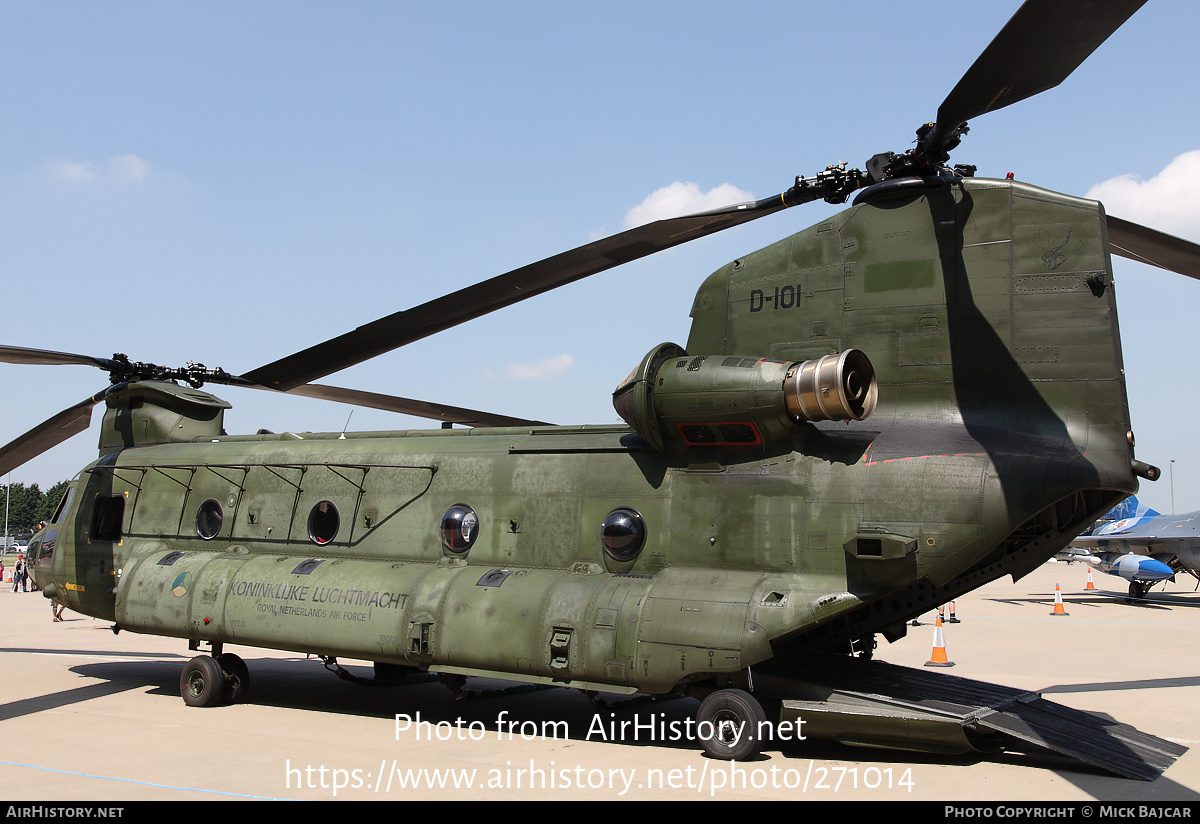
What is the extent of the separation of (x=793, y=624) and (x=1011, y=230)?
423 cm

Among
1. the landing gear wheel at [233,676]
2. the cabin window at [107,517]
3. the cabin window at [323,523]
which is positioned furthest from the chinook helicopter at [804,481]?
the cabin window at [107,517]

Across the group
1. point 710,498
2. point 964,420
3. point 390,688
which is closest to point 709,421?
point 710,498

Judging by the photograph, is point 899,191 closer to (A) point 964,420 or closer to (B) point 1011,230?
(B) point 1011,230

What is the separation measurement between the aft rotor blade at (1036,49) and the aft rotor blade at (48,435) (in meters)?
12.5

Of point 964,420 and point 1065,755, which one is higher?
point 964,420

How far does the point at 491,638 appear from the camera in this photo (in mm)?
9281

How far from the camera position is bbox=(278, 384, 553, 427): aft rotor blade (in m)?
12.9

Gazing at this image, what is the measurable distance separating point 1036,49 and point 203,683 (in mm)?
11356

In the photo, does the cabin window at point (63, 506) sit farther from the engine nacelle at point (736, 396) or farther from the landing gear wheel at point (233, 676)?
the engine nacelle at point (736, 396)

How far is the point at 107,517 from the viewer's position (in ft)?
44.0

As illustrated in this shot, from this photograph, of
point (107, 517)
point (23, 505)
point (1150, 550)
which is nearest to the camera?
point (107, 517)

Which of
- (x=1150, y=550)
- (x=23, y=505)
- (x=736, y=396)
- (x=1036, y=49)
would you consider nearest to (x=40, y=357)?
(x=736, y=396)

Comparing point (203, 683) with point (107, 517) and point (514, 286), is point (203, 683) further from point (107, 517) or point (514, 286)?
point (514, 286)

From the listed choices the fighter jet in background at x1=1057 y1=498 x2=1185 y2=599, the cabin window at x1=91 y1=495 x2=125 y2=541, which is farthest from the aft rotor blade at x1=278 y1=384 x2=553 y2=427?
the fighter jet in background at x1=1057 y1=498 x2=1185 y2=599
